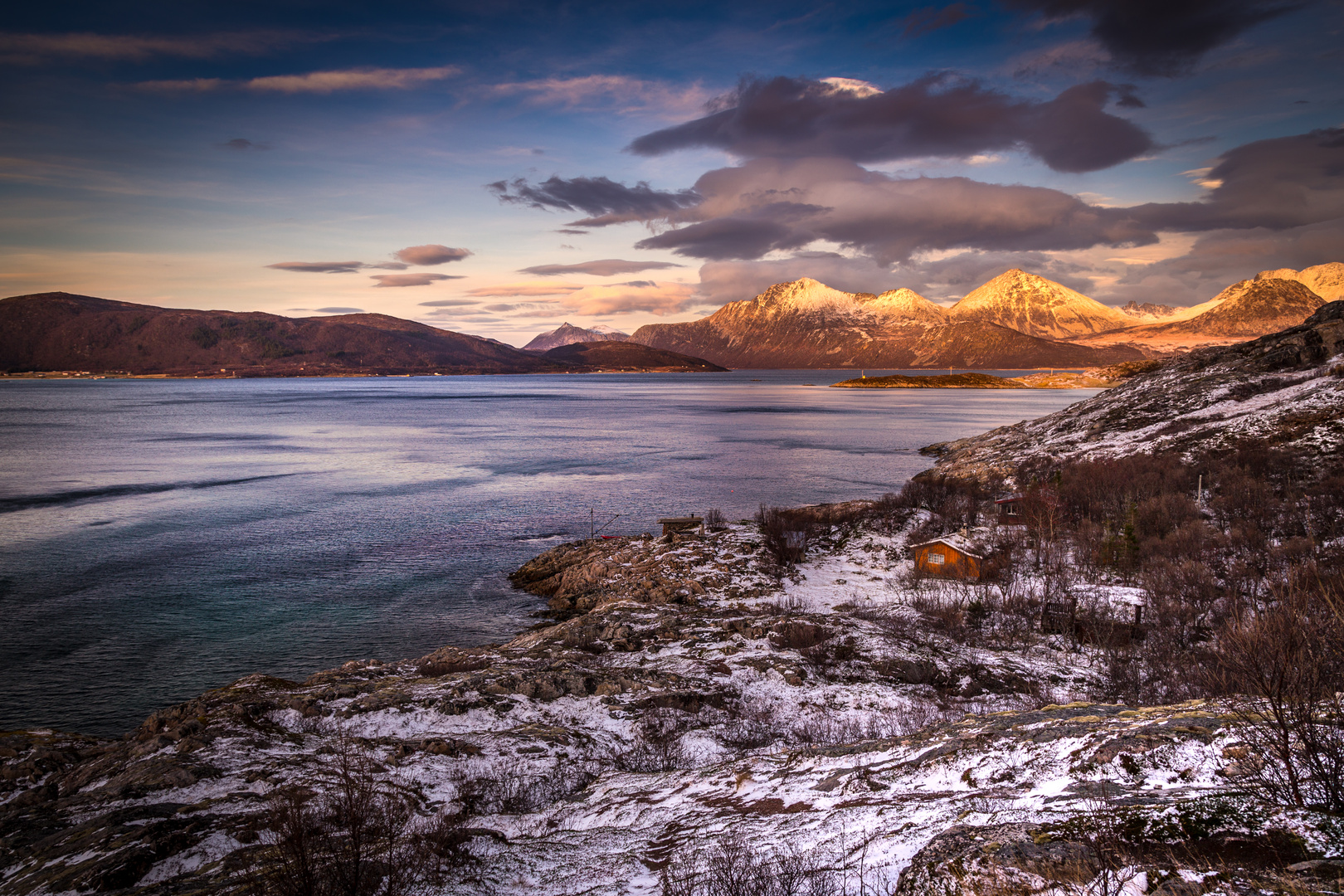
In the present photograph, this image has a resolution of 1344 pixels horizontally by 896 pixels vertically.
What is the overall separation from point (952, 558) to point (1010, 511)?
463 inches

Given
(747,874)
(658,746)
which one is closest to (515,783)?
(658,746)

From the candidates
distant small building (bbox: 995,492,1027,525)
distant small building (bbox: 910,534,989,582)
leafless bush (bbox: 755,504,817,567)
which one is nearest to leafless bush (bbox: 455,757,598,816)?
leafless bush (bbox: 755,504,817,567)

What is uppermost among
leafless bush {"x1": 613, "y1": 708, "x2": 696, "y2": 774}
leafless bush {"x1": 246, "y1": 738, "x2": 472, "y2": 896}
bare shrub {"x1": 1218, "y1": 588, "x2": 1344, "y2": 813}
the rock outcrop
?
the rock outcrop

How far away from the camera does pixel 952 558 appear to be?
2730cm

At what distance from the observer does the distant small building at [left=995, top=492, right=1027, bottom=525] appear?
34.8m

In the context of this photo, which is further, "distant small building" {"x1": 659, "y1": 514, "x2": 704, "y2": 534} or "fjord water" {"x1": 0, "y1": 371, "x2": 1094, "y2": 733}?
"distant small building" {"x1": 659, "y1": 514, "x2": 704, "y2": 534}

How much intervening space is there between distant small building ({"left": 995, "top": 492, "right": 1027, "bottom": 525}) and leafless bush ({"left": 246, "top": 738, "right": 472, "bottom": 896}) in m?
33.8

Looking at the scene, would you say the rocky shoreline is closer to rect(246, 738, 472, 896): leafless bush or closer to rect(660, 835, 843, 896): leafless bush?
rect(660, 835, 843, 896): leafless bush

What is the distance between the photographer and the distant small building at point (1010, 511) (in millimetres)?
34781

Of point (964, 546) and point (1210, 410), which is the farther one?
point (1210, 410)

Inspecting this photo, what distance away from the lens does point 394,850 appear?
6.97 m

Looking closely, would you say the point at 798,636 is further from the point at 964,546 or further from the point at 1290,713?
the point at 1290,713

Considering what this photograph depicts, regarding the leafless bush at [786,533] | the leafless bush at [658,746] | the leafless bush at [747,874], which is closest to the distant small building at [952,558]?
the leafless bush at [786,533]

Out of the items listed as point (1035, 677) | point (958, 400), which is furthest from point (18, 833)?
point (958, 400)
